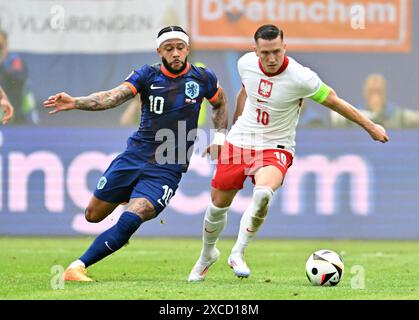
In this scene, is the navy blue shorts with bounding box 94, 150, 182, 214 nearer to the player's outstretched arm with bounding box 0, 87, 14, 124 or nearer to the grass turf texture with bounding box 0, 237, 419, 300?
the grass turf texture with bounding box 0, 237, 419, 300

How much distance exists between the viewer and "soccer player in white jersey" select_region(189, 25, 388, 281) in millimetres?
10000

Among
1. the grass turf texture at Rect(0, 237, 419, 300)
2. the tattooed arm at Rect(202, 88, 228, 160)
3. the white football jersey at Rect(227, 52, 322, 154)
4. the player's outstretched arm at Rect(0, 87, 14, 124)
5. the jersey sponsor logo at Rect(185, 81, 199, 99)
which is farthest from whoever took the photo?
the player's outstretched arm at Rect(0, 87, 14, 124)

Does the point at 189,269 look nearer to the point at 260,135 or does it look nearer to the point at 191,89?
the point at 260,135

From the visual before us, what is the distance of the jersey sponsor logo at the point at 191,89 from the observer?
10586 millimetres

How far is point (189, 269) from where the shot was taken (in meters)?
11.9

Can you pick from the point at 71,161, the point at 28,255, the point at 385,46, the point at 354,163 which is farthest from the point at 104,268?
the point at 385,46

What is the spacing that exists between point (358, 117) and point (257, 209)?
1.26 meters

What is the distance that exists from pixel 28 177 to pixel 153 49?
9.61 ft

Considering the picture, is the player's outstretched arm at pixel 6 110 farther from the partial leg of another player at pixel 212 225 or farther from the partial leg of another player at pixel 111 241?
the partial leg of another player at pixel 212 225

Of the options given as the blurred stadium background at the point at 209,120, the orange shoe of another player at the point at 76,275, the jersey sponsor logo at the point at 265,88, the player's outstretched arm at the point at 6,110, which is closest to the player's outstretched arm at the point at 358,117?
the jersey sponsor logo at the point at 265,88

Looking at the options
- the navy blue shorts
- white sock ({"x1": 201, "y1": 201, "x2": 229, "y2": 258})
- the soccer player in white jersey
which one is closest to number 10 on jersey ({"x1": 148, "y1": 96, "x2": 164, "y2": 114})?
the navy blue shorts

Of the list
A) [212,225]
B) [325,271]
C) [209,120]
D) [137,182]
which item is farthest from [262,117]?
[209,120]

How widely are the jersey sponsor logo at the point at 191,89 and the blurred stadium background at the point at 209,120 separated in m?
6.75

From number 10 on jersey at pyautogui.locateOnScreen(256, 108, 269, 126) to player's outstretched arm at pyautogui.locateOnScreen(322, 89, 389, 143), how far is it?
2.19ft
